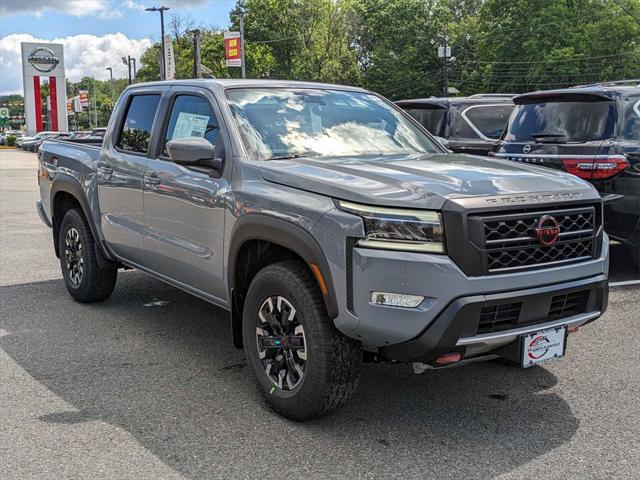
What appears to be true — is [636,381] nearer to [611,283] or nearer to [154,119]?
[611,283]

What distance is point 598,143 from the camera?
6402mm

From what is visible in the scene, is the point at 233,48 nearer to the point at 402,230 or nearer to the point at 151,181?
the point at 151,181

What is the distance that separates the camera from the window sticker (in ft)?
15.3

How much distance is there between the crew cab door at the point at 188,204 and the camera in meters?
4.31

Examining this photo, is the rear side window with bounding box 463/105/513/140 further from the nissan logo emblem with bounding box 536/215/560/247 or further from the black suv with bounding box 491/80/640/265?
the nissan logo emblem with bounding box 536/215/560/247

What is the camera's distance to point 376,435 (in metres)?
3.68

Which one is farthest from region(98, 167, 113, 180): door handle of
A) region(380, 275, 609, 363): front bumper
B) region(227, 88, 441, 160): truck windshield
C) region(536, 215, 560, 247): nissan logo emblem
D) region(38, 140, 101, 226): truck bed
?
region(536, 215, 560, 247): nissan logo emblem

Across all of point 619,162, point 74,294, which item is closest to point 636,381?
point 619,162

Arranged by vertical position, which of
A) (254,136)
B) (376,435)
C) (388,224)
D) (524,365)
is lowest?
(376,435)

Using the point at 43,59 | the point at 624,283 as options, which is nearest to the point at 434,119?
the point at 624,283

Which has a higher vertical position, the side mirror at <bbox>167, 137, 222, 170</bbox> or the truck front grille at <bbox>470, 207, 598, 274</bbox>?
the side mirror at <bbox>167, 137, 222, 170</bbox>

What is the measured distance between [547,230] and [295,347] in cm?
142

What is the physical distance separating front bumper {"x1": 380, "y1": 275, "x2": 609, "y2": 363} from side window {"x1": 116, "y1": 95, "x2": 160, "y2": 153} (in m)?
2.81

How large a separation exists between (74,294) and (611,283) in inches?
203
